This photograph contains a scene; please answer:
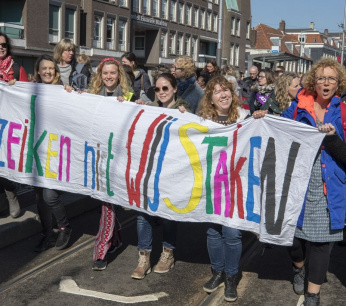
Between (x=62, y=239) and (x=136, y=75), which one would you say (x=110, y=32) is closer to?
(x=136, y=75)

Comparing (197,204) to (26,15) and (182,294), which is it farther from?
(26,15)

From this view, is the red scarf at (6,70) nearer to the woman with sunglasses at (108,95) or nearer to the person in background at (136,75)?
the woman with sunglasses at (108,95)

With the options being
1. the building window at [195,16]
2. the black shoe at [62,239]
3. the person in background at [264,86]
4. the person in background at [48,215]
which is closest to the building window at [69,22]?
the building window at [195,16]

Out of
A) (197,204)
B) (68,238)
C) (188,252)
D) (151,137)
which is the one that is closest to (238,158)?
A: (197,204)

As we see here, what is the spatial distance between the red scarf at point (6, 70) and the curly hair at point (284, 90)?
2868 mm

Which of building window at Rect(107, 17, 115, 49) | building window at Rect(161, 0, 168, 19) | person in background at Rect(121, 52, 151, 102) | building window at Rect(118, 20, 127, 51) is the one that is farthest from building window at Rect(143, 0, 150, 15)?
person in background at Rect(121, 52, 151, 102)

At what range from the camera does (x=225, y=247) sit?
4.23 m

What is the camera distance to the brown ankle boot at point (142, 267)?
464cm

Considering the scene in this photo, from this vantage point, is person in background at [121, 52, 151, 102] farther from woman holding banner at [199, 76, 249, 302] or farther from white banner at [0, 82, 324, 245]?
woman holding banner at [199, 76, 249, 302]

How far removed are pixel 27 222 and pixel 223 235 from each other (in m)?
2.44

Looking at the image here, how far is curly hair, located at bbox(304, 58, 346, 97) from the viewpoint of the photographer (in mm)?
3889

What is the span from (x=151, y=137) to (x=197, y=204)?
68 cm

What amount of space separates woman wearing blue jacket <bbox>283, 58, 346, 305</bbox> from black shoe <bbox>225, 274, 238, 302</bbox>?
56 cm

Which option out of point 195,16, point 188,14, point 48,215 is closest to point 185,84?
point 48,215
